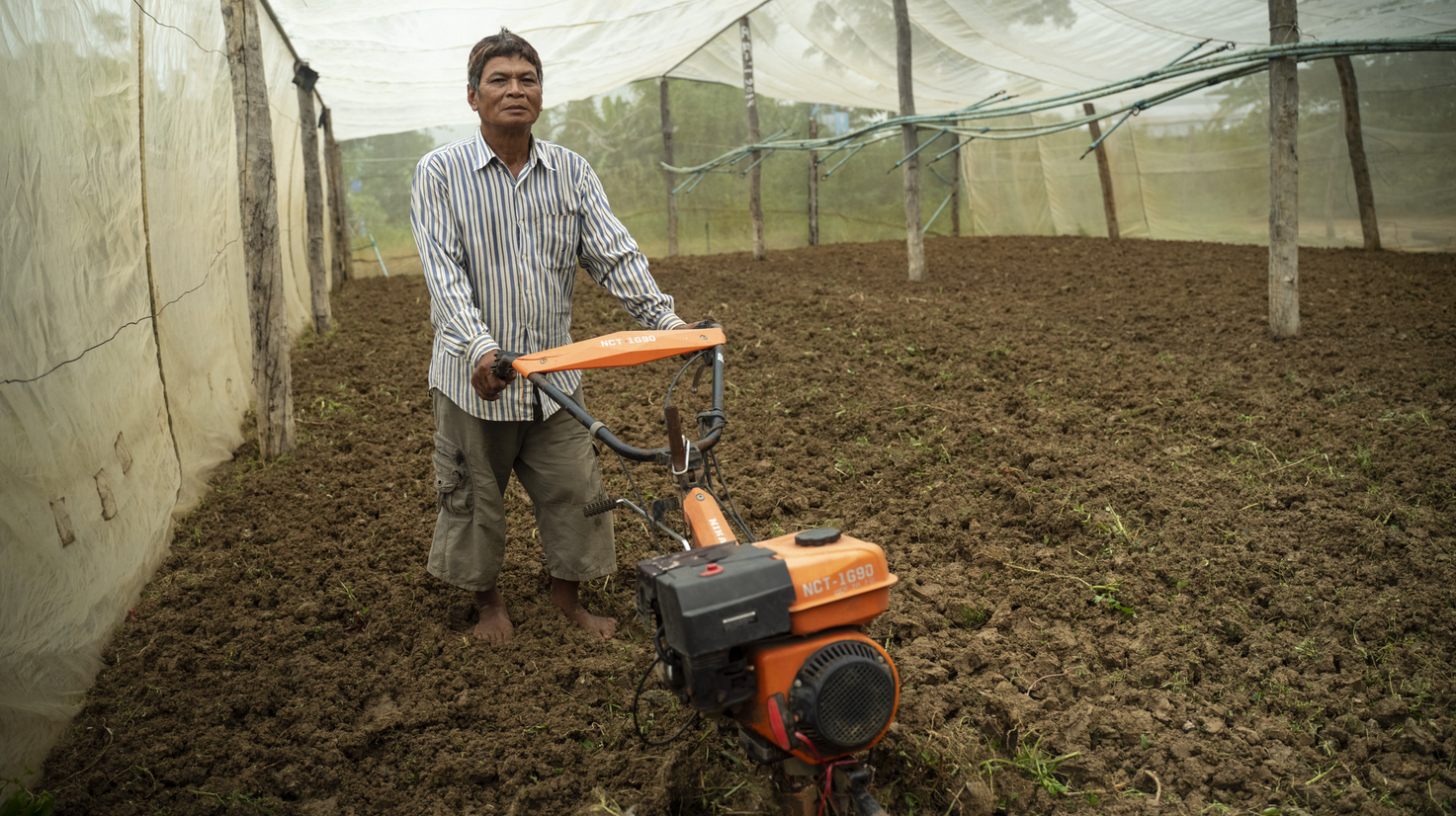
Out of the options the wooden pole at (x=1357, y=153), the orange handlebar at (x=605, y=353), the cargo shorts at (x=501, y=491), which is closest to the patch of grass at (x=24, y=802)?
the cargo shorts at (x=501, y=491)

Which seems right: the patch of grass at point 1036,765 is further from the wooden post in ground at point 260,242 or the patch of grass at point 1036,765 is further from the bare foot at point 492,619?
the wooden post in ground at point 260,242

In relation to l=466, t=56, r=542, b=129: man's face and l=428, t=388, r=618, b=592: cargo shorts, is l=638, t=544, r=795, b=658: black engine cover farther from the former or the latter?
l=466, t=56, r=542, b=129: man's face

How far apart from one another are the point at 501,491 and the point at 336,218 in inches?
340

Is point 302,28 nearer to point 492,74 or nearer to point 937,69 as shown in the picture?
point 492,74

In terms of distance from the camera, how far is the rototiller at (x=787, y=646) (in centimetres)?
150

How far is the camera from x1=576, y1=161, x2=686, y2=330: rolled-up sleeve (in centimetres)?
242

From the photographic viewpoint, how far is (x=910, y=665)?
2.41m

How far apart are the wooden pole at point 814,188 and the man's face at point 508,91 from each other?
38.1ft

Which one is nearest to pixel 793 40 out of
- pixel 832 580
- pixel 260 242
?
pixel 260 242

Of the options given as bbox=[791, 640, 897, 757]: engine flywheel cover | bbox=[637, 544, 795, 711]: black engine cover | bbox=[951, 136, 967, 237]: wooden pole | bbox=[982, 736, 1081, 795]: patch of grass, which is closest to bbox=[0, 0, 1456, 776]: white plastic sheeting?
bbox=[637, 544, 795, 711]: black engine cover

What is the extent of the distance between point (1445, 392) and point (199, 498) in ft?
18.1

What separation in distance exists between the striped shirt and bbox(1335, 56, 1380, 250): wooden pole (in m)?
8.91

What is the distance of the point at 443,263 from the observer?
229 centimetres

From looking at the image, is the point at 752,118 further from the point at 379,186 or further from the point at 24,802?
the point at 24,802
